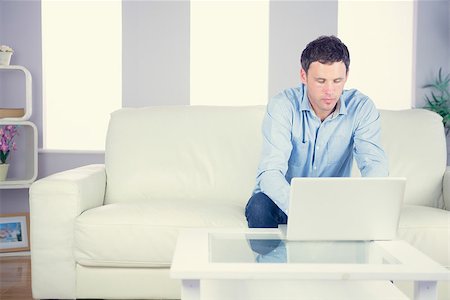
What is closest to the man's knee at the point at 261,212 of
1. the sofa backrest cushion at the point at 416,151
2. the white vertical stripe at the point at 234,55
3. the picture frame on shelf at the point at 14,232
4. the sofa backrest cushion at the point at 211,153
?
the sofa backrest cushion at the point at 211,153

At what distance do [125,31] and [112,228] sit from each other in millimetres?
2498

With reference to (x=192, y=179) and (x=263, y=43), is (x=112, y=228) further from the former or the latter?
(x=263, y=43)

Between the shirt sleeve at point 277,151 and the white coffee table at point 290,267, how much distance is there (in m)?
0.21

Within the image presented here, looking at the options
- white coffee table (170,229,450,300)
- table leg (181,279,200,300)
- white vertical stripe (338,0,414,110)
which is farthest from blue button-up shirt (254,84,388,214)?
white vertical stripe (338,0,414,110)

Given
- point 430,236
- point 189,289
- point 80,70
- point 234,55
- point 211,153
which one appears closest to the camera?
point 189,289

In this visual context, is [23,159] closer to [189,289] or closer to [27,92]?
[27,92]

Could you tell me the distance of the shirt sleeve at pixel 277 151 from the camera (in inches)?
87.3

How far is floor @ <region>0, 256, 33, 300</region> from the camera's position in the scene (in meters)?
3.17

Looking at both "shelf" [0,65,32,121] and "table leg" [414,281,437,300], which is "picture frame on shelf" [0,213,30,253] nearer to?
"shelf" [0,65,32,121]

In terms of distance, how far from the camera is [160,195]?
3.23m

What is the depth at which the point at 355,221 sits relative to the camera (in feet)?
5.92

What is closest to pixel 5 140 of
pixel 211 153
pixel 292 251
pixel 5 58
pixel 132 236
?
pixel 5 58

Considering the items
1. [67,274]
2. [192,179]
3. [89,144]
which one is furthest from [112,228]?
[89,144]

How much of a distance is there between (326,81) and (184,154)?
1.18 metres
